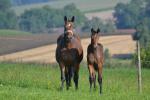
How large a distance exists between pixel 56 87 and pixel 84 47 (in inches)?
1767

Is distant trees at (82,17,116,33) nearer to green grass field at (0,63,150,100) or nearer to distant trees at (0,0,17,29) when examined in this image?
distant trees at (0,0,17,29)

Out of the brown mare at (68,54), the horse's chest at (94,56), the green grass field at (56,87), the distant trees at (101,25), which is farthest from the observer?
the distant trees at (101,25)

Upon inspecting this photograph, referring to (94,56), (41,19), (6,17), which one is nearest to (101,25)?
(41,19)

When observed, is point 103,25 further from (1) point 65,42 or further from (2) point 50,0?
(1) point 65,42

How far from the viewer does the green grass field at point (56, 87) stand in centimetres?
1857

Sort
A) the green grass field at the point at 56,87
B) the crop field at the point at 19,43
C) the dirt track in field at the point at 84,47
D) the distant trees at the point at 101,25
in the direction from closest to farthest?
the green grass field at the point at 56,87 < the dirt track in field at the point at 84,47 < the crop field at the point at 19,43 < the distant trees at the point at 101,25

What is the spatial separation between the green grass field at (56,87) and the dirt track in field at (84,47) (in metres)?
28.7

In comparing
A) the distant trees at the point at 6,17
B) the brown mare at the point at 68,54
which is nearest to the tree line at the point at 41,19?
the distant trees at the point at 6,17

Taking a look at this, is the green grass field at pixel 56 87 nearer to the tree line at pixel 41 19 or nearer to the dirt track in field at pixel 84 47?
the dirt track in field at pixel 84 47

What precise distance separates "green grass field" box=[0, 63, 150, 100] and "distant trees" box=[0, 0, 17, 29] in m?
87.3

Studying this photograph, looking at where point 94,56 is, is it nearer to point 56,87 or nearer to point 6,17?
point 56,87

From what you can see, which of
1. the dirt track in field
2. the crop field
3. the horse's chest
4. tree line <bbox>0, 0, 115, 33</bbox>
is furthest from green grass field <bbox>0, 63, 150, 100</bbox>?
tree line <bbox>0, 0, 115, 33</bbox>

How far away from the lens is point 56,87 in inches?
930

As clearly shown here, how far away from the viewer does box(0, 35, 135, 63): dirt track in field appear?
65.0 m
